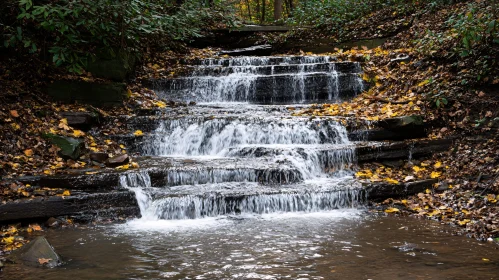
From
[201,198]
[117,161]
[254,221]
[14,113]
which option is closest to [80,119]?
[14,113]

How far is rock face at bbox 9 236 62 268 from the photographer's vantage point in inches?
176

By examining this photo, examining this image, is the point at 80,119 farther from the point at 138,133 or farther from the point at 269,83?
the point at 269,83

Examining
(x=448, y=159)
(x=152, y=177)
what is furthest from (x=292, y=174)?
(x=448, y=159)

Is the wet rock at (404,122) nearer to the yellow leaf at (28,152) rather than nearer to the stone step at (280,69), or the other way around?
the stone step at (280,69)

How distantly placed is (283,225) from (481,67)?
5520 mm

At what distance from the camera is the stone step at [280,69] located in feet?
40.7

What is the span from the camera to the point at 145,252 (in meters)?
4.91

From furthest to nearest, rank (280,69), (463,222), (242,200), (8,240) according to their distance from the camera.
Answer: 1. (280,69)
2. (242,200)
3. (463,222)
4. (8,240)

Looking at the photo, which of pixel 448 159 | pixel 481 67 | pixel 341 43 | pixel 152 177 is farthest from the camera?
pixel 341 43

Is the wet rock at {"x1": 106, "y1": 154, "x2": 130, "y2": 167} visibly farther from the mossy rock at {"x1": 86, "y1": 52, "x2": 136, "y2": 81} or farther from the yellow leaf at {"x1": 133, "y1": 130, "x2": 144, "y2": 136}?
the mossy rock at {"x1": 86, "y1": 52, "x2": 136, "y2": 81}

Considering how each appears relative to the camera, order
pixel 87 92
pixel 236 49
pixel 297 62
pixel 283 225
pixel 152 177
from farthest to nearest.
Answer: pixel 236 49
pixel 297 62
pixel 87 92
pixel 152 177
pixel 283 225

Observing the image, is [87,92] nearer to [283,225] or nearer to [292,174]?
[292,174]

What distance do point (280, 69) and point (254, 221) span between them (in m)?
7.40

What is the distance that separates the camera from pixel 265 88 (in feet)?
40.6
